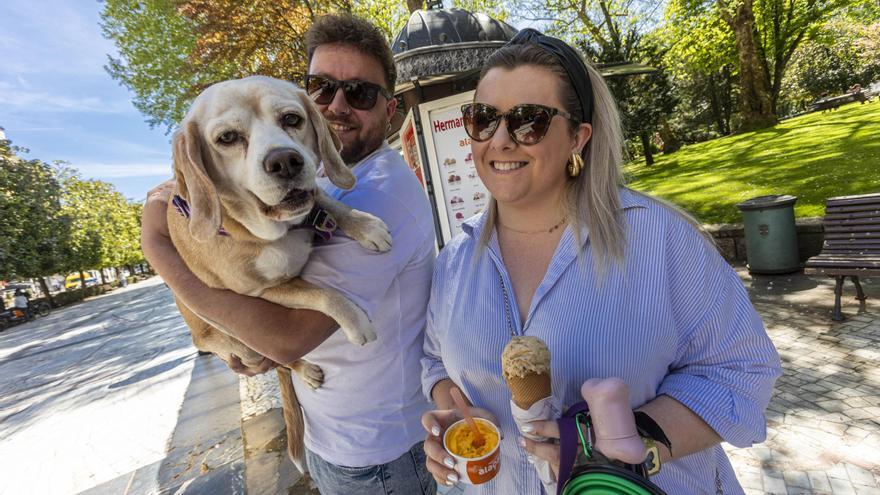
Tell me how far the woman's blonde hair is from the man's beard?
2.48 feet

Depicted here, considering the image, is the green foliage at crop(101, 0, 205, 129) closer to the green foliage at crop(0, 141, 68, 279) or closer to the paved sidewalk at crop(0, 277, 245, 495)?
→ the paved sidewalk at crop(0, 277, 245, 495)

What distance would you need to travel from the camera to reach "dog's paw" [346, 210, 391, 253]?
169cm

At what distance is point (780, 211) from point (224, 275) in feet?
23.2

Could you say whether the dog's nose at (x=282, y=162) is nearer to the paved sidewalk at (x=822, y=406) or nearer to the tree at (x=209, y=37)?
the paved sidewalk at (x=822, y=406)

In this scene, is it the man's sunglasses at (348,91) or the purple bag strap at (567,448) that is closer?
the purple bag strap at (567,448)

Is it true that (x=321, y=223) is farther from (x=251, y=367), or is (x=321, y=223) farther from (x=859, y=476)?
(x=859, y=476)

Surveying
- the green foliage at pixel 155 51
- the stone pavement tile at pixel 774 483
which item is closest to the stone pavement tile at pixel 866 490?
the stone pavement tile at pixel 774 483

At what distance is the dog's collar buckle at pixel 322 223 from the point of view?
6.07 ft

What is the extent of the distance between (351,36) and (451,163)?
4.07 metres

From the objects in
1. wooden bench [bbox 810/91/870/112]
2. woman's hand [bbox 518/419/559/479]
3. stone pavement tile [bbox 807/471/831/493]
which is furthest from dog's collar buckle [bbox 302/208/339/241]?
wooden bench [bbox 810/91/870/112]

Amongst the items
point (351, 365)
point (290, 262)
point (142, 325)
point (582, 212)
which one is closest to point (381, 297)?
point (351, 365)

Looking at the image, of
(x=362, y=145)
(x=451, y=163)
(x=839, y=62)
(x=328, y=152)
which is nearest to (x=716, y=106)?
(x=839, y=62)

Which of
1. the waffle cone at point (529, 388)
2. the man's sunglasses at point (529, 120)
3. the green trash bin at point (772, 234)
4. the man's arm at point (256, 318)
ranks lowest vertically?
the green trash bin at point (772, 234)

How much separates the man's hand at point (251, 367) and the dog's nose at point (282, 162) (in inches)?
40.2
